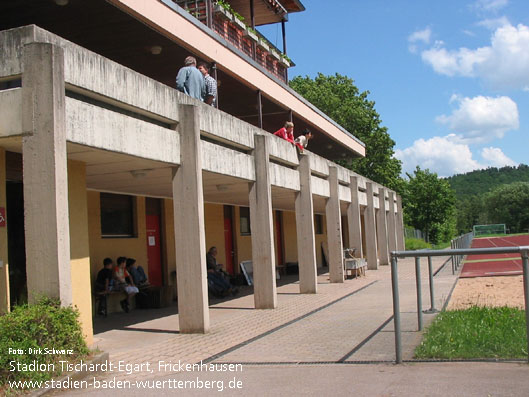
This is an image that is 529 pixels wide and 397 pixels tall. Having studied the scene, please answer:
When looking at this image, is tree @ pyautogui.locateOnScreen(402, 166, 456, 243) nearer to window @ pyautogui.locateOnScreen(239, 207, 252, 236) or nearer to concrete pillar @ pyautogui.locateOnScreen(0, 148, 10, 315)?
window @ pyautogui.locateOnScreen(239, 207, 252, 236)

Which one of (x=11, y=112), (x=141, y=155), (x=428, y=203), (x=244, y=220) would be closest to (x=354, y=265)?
(x=244, y=220)

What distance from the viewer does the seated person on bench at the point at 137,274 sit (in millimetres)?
13625

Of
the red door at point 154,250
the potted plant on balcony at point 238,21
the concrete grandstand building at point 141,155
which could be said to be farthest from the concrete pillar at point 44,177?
the potted plant on balcony at point 238,21

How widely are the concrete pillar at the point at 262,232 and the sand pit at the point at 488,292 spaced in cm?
376

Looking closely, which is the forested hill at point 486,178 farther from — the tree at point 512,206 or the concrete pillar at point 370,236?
the concrete pillar at point 370,236

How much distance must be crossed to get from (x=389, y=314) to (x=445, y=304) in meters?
1.53

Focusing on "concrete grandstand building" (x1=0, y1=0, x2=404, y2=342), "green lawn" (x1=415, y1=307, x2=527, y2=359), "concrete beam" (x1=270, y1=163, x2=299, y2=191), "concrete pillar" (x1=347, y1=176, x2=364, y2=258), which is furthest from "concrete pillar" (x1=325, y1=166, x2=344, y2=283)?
"green lawn" (x1=415, y1=307, x2=527, y2=359)

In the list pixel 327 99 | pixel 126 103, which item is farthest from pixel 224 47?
pixel 327 99

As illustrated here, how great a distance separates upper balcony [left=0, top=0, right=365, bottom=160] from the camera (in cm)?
1153

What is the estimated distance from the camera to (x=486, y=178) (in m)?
156

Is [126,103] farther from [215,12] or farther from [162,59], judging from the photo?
[215,12]

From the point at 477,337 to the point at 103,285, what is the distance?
8019 mm

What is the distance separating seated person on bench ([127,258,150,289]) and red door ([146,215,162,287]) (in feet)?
3.03

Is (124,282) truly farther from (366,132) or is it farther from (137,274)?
(366,132)
